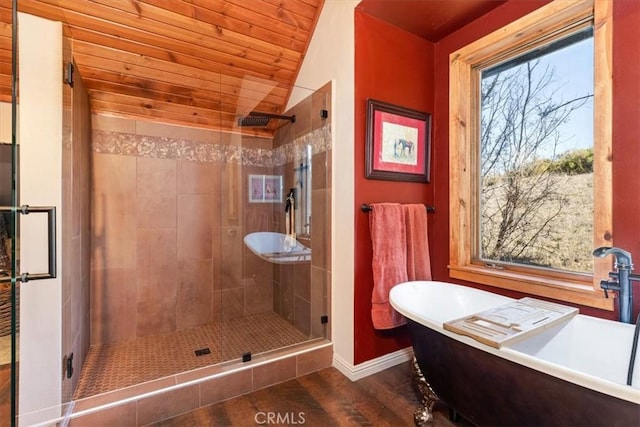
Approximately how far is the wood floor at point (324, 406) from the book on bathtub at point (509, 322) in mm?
701

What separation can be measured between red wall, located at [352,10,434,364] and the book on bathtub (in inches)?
33.3

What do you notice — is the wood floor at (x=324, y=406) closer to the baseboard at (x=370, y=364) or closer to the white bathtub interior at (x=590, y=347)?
the baseboard at (x=370, y=364)

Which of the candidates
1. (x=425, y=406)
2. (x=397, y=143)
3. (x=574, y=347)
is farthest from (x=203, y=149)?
(x=574, y=347)

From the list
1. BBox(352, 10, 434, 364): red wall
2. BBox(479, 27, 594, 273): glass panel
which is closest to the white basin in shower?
BBox(352, 10, 434, 364): red wall

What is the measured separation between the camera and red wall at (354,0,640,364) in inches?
54.9

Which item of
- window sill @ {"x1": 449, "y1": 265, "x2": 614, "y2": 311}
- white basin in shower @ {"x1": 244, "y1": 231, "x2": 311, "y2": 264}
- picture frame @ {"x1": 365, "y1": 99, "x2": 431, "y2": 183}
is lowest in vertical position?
window sill @ {"x1": 449, "y1": 265, "x2": 614, "y2": 311}

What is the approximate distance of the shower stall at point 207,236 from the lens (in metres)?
2.34

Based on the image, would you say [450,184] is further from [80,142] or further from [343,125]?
[80,142]

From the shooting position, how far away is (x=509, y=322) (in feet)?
4.10

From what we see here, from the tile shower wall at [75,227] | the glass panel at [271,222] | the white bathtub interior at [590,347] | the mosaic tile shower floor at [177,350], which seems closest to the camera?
the white bathtub interior at [590,347]

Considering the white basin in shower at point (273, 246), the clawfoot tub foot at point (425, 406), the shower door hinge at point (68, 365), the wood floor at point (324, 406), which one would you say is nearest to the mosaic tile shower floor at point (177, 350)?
the shower door hinge at point (68, 365)

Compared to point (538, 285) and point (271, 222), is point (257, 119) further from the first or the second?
point (538, 285)

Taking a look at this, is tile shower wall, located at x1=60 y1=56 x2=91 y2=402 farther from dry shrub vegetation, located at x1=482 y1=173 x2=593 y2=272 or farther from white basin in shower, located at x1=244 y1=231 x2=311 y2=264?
A: dry shrub vegetation, located at x1=482 y1=173 x2=593 y2=272

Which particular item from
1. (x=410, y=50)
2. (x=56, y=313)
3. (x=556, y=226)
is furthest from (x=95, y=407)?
(x=410, y=50)
